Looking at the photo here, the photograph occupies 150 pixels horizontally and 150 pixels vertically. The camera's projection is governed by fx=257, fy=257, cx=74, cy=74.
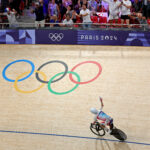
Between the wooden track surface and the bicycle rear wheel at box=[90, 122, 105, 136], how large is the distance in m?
0.15

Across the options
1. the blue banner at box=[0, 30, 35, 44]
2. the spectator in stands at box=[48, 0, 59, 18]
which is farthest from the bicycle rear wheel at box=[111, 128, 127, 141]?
the spectator in stands at box=[48, 0, 59, 18]

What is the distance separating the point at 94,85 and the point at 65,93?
3.36 feet

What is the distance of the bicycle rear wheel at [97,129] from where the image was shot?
21.9 ft

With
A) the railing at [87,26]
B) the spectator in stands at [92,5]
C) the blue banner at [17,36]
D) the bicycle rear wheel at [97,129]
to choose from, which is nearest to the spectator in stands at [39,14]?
the railing at [87,26]

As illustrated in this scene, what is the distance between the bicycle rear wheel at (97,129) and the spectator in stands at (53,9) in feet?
19.9

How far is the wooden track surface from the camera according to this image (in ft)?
22.6

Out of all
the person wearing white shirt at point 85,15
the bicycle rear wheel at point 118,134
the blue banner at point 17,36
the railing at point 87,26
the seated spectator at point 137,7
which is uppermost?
the seated spectator at point 137,7

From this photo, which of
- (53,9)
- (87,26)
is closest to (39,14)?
(53,9)

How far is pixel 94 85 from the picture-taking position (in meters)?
8.73

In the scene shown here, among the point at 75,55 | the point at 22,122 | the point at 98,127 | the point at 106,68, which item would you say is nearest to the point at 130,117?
the point at 98,127

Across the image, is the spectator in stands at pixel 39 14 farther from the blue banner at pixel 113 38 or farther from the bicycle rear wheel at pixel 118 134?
the bicycle rear wheel at pixel 118 134

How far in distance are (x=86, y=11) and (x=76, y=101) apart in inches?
169

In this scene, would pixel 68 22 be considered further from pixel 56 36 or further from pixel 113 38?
pixel 113 38

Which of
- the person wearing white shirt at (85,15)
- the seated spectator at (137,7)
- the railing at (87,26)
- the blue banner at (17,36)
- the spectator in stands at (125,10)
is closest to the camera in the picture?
the railing at (87,26)
